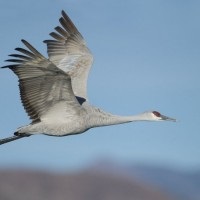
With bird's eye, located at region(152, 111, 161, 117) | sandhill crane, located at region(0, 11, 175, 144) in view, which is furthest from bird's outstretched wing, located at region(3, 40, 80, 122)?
bird's eye, located at region(152, 111, 161, 117)

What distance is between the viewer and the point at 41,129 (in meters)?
20.2

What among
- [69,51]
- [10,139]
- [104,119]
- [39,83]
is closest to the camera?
[39,83]

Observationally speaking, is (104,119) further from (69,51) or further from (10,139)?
(69,51)

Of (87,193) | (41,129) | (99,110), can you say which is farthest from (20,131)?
(87,193)

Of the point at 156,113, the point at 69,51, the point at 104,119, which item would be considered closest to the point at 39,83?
the point at 104,119

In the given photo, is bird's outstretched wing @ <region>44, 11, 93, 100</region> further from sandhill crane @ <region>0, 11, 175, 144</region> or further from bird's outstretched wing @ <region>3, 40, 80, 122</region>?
bird's outstretched wing @ <region>3, 40, 80, 122</region>

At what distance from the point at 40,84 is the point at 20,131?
1531 millimetres

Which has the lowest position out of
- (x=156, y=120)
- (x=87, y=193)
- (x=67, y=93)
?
(x=87, y=193)

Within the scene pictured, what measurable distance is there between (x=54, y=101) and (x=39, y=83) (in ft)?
2.85

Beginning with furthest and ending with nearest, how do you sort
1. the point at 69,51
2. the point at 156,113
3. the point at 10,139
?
the point at 69,51
the point at 156,113
the point at 10,139

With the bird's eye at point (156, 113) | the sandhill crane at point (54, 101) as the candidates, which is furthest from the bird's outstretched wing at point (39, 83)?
the bird's eye at point (156, 113)

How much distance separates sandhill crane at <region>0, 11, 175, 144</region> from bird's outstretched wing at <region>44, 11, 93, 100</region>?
0.59 ft

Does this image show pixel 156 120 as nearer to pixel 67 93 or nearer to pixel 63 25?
pixel 67 93

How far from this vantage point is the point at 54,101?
19969 mm
